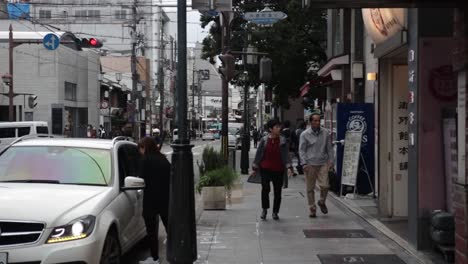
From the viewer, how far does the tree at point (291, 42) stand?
87.5ft

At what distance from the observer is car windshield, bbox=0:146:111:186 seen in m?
7.08

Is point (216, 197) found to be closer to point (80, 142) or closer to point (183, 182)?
point (80, 142)

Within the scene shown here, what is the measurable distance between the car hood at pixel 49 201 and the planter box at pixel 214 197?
5.40 metres

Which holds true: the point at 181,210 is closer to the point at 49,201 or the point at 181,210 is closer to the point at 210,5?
the point at 49,201

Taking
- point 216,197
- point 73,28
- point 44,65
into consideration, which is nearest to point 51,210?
point 216,197

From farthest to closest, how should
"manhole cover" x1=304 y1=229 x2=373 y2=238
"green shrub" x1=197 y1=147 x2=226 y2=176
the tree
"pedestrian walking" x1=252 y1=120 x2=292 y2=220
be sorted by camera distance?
the tree
"green shrub" x1=197 y1=147 x2=226 y2=176
"pedestrian walking" x1=252 y1=120 x2=292 y2=220
"manhole cover" x1=304 y1=229 x2=373 y2=238

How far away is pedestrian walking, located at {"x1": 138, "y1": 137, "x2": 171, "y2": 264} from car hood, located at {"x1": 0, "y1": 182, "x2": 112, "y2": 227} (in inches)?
30.8

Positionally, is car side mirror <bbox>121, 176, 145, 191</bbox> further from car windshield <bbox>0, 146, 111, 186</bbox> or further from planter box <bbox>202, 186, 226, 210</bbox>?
planter box <bbox>202, 186, 226, 210</bbox>

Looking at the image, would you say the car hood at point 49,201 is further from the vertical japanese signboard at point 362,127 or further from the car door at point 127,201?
the vertical japanese signboard at point 362,127

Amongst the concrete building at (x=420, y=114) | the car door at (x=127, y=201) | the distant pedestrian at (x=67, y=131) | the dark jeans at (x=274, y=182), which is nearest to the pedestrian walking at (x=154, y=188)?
the car door at (x=127, y=201)

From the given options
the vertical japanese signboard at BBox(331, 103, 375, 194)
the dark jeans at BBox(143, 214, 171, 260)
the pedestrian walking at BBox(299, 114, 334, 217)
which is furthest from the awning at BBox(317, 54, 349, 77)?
the dark jeans at BBox(143, 214, 171, 260)

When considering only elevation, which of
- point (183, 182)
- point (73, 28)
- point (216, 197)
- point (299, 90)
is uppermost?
point (73, 28)

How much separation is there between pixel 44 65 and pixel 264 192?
34864 mm

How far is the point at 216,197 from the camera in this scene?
12.2m
